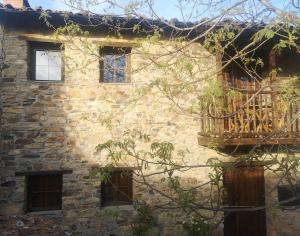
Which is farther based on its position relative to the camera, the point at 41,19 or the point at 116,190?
the point at 116,190

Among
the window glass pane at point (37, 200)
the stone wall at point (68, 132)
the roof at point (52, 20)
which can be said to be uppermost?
the roof at point (52, 20)

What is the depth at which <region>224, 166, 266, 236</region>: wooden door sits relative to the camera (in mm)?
8148

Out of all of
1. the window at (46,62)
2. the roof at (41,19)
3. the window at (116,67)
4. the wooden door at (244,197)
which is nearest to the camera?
the roof at (41,19)

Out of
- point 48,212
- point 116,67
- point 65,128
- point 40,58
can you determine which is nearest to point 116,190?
point 48,212

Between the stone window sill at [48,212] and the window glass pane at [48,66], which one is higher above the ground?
the window glass pane at [48,66]

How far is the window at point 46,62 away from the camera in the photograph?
24.3 ft

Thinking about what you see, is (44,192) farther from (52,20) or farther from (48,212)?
(52,20)

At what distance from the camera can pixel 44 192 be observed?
23.6 ft

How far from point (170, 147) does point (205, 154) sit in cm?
411

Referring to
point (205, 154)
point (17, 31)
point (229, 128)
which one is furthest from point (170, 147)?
point (17, 31)

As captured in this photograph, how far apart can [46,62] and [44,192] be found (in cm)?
307

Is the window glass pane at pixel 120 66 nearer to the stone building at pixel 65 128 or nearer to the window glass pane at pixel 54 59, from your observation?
the stone building at pixel 65 128

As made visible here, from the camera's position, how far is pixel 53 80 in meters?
7.45

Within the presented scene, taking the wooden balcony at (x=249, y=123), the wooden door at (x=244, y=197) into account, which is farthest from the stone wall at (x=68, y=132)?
the wooden door at (x=244, y=197)
